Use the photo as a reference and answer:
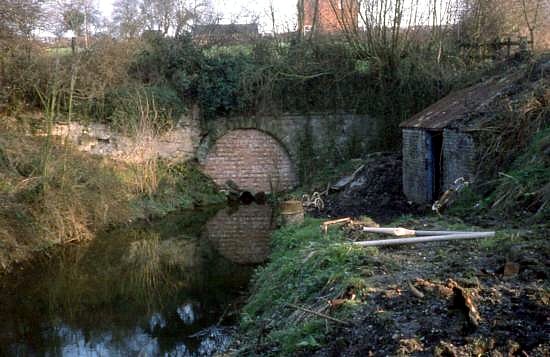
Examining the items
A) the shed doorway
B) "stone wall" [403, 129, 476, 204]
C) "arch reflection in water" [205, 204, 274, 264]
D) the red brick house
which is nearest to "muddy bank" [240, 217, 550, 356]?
"stone wall" [403, 129, 476, 204]

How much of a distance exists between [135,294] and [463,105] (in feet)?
26.2

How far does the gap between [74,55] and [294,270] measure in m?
11.7

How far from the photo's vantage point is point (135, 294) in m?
9.83

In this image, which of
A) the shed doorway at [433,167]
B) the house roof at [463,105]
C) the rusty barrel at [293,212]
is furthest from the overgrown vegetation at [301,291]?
the house roof at [463,105]

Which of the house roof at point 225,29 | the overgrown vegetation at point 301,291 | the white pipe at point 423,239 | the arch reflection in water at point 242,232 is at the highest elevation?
the house roof at point 225,29

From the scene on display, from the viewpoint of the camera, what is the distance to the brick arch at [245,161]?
736 inches

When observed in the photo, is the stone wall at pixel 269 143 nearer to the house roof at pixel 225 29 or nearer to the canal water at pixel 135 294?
the house roof at pixel 225 29

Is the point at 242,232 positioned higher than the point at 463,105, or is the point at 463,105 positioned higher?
the point at 463,105

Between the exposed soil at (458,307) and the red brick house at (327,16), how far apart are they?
13644 millimetres

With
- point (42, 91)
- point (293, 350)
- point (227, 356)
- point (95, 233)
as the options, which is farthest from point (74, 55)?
point (293, 350)

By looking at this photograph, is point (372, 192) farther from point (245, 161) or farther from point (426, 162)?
point (245, 161)

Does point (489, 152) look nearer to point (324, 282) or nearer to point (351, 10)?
point (324, 282)

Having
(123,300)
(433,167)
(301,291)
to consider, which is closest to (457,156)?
(433,167)

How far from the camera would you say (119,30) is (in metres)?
19.2
